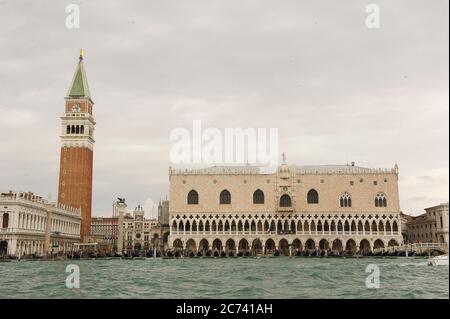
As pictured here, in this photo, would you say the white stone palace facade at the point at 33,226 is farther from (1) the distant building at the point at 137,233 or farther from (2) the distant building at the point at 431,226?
(2) the distant building at the point at 431,226

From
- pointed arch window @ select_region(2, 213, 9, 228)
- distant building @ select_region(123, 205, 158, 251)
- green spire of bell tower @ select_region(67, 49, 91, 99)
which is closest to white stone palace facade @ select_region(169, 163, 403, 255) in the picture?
pointed arch window @ select_region(2, 213, 9, 228)

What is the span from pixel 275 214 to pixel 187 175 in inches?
423

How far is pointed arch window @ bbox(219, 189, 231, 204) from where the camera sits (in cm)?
5823

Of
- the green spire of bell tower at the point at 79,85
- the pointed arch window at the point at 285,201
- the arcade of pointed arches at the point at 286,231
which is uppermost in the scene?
the green spire of bell tower at the point at 79,85

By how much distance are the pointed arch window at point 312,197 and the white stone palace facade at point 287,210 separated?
0.11 m

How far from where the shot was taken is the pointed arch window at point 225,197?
58.2 m

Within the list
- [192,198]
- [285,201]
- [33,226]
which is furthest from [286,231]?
[33,226]

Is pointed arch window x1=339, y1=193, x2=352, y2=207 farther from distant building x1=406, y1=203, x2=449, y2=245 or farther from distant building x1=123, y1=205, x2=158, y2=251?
distant building x1=123, y1=205, x2=158, y2=251

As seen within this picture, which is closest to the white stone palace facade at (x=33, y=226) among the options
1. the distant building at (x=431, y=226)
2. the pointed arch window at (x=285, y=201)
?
the pointed arch window at (x=285, y=201)

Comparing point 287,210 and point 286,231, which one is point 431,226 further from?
point 287,210

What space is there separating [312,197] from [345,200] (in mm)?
3612

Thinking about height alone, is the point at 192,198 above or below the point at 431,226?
above

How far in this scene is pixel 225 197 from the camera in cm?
5838
